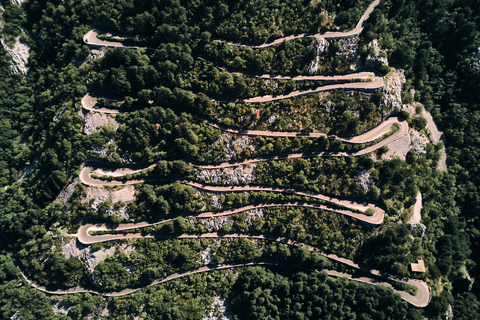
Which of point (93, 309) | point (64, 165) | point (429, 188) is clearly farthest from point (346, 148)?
point (93, 309)

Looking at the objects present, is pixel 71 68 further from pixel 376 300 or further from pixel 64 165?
pixel 376 300

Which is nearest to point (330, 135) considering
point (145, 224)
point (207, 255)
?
point (207, 255)

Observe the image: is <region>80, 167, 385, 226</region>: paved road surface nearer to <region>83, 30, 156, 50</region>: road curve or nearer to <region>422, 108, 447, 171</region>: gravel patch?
<region>422, 108, 447, 171</region>: gravel patch

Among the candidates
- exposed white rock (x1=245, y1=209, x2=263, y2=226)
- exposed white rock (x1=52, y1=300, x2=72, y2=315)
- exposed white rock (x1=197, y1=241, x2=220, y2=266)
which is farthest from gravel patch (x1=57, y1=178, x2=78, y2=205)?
exposed white rock (x1=245, y1=209, x2=263, y2=226)

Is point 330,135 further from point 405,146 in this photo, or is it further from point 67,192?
point 67,192

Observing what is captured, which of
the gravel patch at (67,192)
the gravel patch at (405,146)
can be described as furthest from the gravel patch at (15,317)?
the gravel patch at (405,146)

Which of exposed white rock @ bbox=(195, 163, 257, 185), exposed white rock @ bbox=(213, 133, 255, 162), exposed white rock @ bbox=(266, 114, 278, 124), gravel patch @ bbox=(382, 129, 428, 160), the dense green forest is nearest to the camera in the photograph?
the dense green forest
